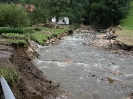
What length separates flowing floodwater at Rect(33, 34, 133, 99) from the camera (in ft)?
45.6

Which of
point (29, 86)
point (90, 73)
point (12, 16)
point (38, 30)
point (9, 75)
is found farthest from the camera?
point (38, 30)

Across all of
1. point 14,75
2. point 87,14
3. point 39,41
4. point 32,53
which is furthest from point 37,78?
point 87,14

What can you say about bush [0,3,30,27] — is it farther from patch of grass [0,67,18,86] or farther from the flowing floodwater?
patch of grass [0,67,18,86]

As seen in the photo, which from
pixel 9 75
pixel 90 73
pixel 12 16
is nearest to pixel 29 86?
→ pixel 9 75

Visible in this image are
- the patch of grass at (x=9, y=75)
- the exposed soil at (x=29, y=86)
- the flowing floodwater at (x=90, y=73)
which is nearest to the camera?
the patch of grass at (x=9, y=75)

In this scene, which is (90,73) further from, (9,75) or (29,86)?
(9,75)

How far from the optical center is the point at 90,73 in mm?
17672

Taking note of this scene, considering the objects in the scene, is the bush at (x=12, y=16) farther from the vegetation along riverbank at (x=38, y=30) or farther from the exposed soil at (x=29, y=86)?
the exposed soil at (x=29, y=86)

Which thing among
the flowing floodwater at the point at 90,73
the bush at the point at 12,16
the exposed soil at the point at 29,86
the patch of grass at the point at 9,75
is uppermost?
the bush at the point at 12,16

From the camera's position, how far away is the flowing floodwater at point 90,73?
13891 mm

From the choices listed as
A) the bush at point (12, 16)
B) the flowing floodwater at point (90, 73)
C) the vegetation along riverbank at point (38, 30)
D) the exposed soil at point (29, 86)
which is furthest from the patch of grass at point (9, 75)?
the bush at point (12, 16)

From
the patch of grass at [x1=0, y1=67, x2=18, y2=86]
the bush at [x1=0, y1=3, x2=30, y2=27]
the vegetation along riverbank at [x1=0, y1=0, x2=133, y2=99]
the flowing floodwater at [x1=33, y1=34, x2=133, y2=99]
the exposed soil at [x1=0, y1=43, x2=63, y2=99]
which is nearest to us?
the patch of grass at [x1=0, y1=67, x2=18, y2=86]

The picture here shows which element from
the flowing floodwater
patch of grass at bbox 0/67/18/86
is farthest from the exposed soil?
the flowing floodwater

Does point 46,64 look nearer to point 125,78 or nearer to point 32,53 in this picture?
point 32,53
